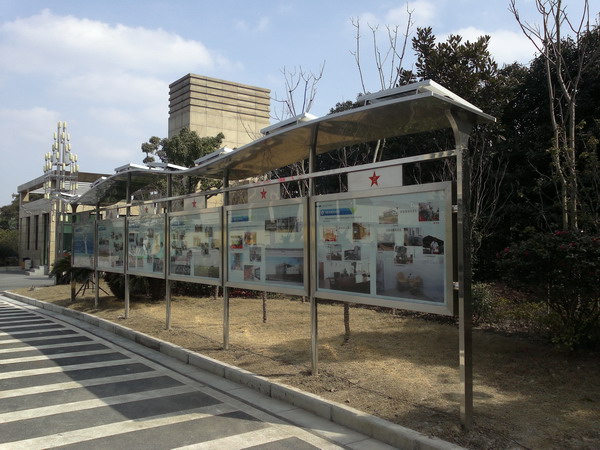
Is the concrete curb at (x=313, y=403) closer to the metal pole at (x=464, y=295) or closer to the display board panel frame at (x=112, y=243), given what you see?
the metal pole at (x=464, y=295)

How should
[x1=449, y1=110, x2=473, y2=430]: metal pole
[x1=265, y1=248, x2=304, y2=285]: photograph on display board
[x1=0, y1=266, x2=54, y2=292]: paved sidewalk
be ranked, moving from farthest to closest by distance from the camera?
1. [x1=0, y1=266, x2=54, y2=292]: paved sidewalk
2. [x1=265, y1=248, x2=304, y2=285]: photograph on display board
3. [x1=449, y1=110, x2=473, y2=430]: metal pole

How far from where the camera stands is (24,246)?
44844 millimetres

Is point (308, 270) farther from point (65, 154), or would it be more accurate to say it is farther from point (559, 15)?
point (65, 154)

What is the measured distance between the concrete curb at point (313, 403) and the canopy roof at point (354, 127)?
9.38ft

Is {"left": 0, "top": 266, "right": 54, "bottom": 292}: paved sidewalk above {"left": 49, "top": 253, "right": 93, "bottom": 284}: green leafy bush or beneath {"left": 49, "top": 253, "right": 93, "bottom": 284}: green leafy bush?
beneath

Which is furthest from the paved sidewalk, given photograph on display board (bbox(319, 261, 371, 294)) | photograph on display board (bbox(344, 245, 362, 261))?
photograph on display board (bbox(344, 245, 362, 261))

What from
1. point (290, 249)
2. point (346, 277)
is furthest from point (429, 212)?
point (290, 249)

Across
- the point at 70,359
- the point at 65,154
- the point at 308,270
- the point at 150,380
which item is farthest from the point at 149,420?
the point at 65,154

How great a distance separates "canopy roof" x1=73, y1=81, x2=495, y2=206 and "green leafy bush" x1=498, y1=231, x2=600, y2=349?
77.5 inches

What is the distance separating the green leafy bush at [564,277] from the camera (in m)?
5.26

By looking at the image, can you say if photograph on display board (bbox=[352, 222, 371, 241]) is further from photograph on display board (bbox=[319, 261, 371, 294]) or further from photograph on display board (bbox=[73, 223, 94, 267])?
photograph on display board (bbox=[73, 223, 94, 267])

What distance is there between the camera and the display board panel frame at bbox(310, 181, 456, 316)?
420 cm

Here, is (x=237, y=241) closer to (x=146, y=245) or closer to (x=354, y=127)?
(x=354, y=127)

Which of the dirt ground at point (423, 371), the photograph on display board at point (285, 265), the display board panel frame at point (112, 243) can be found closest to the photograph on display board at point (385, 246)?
the photograph on display board at point (285, 265)
